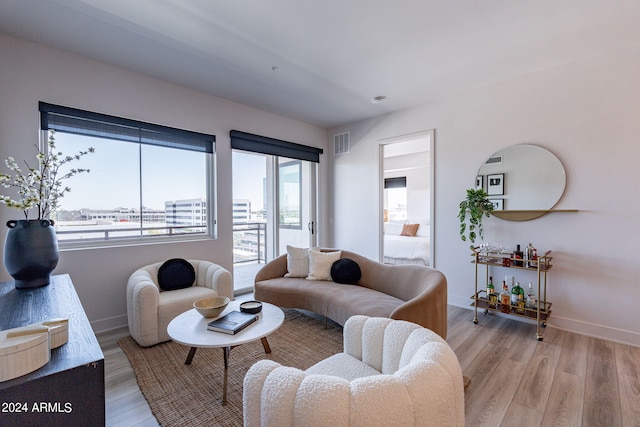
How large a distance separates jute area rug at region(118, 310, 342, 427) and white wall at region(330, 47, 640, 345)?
2123 mm

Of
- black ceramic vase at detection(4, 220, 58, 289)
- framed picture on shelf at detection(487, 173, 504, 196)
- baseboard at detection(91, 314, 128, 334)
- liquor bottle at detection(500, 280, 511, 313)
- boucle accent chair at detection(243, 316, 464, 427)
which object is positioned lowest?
baseboard at detection(91, 314, 128, 334)

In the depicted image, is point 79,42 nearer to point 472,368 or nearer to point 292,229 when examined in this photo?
point 292,229

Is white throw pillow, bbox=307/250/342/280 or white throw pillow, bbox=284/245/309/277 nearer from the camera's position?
white throw pillow, bbox=307/250/342/280

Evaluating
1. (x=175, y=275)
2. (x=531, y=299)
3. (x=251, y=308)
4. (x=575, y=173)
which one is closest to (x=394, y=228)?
(x=531, y=299)

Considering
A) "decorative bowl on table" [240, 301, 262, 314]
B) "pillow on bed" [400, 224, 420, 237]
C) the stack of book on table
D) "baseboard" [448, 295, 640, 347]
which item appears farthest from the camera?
"pillow on bed" [400, 224, 420, 237]

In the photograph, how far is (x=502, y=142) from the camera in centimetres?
326

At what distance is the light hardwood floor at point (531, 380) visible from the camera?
1.70m

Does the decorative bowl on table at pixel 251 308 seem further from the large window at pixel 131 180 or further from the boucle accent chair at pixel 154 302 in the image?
the large window at pixel 131 180

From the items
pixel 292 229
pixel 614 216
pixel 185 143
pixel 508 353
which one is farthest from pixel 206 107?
pixel 614 216

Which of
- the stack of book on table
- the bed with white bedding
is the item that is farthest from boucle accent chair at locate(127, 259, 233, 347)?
the bed with white bedding

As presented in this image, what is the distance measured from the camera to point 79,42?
8.18 feet

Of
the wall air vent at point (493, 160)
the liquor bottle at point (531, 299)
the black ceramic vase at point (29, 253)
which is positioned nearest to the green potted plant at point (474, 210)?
the wall air vent at point (493, 160)

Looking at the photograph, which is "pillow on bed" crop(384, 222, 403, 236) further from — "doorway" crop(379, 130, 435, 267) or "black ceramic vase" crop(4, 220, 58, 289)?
"black ceramic vase" crop(4, 220, 58, 289)

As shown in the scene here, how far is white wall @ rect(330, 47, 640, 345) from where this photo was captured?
261 cm
